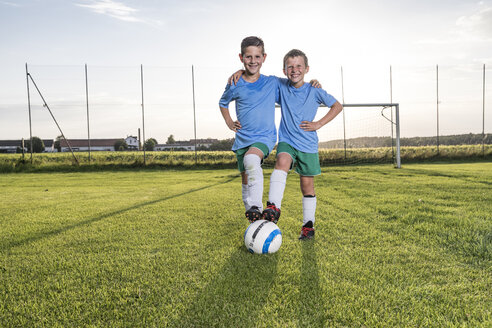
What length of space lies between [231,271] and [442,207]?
4.00 m

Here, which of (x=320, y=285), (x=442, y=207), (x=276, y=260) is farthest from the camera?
(x=442, y=207)

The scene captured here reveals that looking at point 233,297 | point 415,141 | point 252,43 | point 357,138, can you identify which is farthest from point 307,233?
point 415,141

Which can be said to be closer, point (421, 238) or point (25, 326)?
point (25, 326)

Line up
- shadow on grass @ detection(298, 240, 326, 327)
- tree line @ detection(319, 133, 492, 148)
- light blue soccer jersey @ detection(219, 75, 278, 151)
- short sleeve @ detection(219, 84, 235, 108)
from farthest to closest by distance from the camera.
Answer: tree line @ detection(319, 133, 492, 148)
short sleeve @ detection(219, 84, 235, 108)
light blue soccer jersey @ detection(219, 75, 278, 151)
shadow on grass @ detection(298, 240, 326, 327)

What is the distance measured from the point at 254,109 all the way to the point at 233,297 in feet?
6.98

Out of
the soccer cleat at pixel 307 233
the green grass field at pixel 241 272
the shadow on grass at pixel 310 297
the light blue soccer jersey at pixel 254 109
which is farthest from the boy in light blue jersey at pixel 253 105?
the shadow on grass at pixel 310 297

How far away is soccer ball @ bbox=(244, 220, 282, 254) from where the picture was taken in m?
3.02

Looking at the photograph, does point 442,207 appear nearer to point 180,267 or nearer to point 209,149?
point 180,267

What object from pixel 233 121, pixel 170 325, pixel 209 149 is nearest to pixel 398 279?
pixel 170 325

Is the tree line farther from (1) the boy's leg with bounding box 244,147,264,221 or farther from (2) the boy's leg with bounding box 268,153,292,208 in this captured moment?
(1) the boy's leg with bounding box 244,147,264,221

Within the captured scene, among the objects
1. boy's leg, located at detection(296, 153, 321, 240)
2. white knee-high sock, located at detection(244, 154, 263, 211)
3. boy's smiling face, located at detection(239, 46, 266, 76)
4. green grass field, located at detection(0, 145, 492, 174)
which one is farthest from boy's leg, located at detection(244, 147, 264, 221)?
green grass field, located at detection(0, 145, 492, 174)

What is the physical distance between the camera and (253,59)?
11.9 ft

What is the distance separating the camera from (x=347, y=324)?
6.19ft

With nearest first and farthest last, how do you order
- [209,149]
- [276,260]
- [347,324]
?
1. [347,324]
2. [276,260]
3. [209,149]
